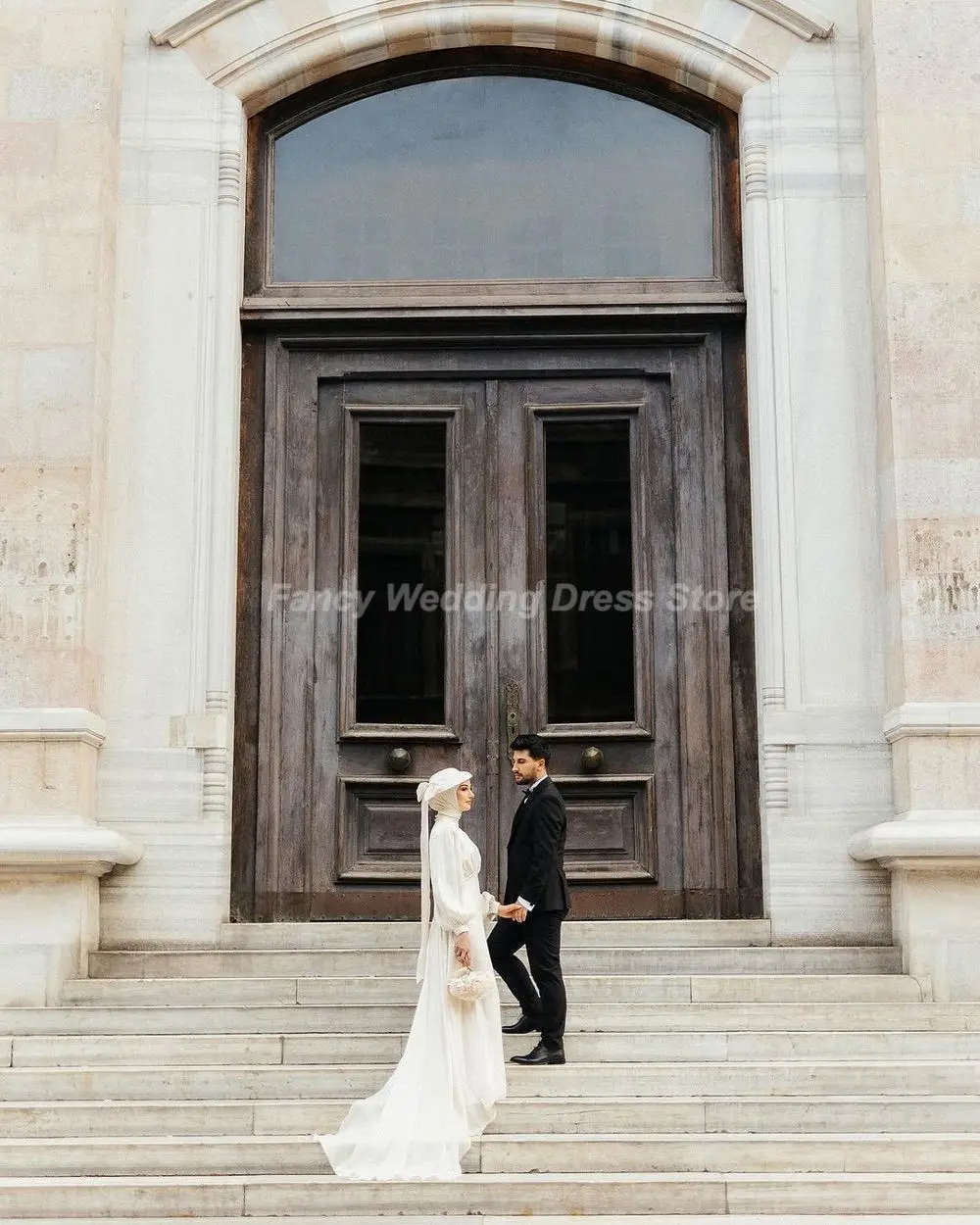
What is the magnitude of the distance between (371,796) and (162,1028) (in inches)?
91.4

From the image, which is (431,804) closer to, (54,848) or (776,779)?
(54,848)

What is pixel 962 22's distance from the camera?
10.6 metres

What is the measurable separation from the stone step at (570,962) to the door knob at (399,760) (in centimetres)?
141

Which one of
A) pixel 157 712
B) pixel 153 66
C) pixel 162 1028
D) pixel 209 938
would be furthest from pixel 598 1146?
pixel 153 66

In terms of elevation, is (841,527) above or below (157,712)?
above

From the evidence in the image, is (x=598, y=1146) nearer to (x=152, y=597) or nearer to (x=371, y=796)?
(x=371, y=796)

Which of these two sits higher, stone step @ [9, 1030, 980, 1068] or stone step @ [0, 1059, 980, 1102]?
stone step @ [9, 1030, 980, 1068]

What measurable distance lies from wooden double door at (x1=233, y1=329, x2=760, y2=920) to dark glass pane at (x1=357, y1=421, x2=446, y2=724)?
0.01 metres

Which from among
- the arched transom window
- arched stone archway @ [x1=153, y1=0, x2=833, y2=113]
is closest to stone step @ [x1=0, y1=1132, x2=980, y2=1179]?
the arched transom window

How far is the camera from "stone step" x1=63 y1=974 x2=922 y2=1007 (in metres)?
8.98

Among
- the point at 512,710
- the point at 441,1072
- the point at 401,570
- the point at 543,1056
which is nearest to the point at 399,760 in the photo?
the point at 512,710

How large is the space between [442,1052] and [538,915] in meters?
0.99

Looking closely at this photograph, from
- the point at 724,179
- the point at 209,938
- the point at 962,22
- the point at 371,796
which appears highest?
the point at 962,22

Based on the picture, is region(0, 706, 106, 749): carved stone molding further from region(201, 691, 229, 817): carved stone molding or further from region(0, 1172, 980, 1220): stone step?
region(0, 1172, 980, 1220): stone step
